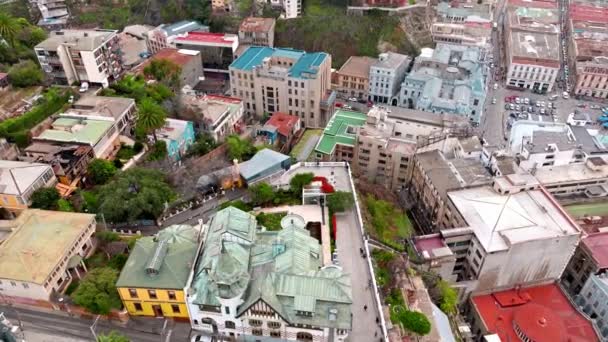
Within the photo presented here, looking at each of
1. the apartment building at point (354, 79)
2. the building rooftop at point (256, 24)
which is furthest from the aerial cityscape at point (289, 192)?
the building rooftop at point (256, 24)

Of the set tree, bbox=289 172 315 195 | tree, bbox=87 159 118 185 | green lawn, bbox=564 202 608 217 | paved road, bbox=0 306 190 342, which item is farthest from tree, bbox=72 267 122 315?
green lawn, bbox=564 202 608 217

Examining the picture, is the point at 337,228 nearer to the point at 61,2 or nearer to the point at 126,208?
the point at 126,208

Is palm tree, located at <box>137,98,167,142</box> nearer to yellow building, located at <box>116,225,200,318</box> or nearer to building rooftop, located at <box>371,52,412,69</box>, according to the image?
yellow building, located at <box>116,225,200,318</box>

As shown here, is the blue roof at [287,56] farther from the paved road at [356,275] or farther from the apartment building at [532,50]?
the apartment building at [532,50]

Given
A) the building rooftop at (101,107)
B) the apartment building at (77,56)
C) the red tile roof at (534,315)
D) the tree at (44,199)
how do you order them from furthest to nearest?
the apartment building at (77,56) < the building rooftop at (101,107) < the red tile roof at (534,315) < the tree at (44,199)

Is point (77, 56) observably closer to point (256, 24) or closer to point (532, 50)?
point (256, 24)

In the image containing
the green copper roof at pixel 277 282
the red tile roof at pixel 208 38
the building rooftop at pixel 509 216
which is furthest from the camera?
the red tile roof at pixel 208 38
